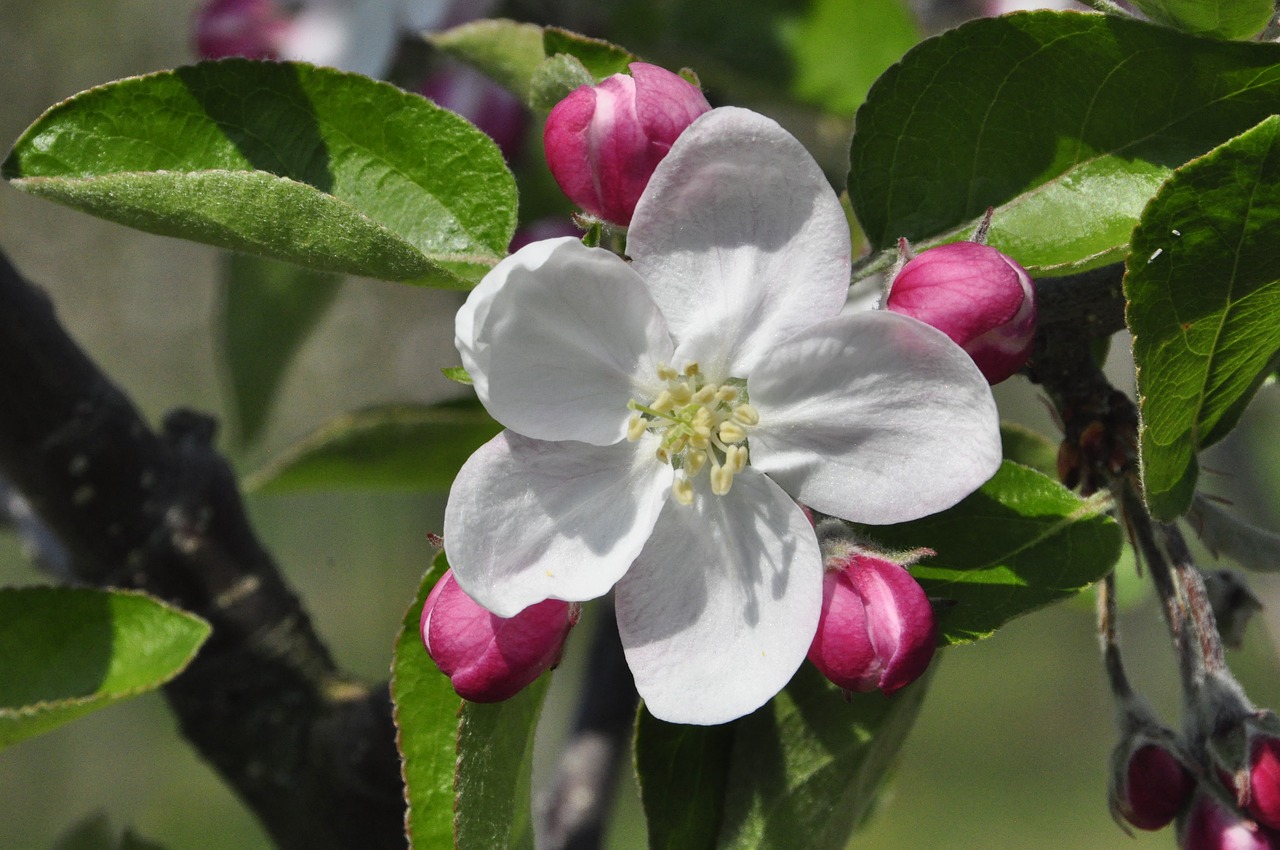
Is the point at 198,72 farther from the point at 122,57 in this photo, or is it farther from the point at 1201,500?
the point at 122,57

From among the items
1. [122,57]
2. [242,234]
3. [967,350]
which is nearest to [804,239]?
[967,350]

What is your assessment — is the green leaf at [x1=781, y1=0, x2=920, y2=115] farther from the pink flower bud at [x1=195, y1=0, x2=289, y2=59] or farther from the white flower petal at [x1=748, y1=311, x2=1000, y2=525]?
the white flower petal at [x1=748, y1=311, x2=1000, y2=525]

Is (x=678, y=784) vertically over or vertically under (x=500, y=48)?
under

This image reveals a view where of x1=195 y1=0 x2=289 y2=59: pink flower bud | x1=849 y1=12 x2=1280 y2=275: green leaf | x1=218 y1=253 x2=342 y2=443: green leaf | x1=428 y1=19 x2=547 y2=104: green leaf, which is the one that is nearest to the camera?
x1=849 y1=12 x2=1280 y2=275: green leaf

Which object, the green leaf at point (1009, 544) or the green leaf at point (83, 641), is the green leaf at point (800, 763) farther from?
the green leaf at point (83, 641)

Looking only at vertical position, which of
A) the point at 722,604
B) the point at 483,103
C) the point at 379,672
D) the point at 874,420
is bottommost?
the point at 379,672

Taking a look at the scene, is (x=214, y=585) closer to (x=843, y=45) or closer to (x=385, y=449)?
(x=385, y=449)

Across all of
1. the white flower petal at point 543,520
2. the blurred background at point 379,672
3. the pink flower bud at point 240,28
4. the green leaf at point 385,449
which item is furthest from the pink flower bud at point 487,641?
the blurred background at point 379,672

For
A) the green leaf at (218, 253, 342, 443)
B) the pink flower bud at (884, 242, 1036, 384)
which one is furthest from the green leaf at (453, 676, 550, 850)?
the green leaf at (218, 253, 342, 443)

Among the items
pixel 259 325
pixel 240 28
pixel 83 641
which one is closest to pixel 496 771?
pixel 83 641
